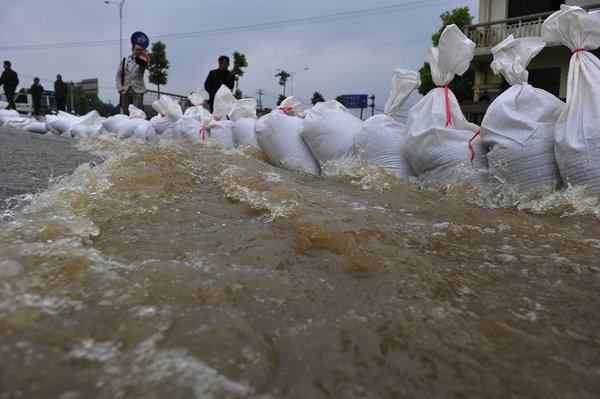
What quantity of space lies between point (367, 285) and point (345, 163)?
2025 mm

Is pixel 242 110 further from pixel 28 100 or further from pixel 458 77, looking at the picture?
pixel 28 100

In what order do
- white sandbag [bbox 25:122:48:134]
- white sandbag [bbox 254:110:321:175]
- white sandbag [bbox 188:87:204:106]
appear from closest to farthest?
white sandbag [bbox 254:110:321:175], white sandbag [bbox 188:87:204:106], white sandbag [bbox 25:122:48:134]

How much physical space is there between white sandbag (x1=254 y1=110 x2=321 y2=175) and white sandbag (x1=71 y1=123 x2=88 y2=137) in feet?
21.2

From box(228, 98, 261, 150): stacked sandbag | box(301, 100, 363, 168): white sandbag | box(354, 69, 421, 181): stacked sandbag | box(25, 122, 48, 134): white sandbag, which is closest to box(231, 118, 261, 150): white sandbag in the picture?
box(228, 98, 261, 150): stacked sandbag

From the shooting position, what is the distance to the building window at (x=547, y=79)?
34.2 ft

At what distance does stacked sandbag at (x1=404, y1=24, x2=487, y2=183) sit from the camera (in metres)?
2.38

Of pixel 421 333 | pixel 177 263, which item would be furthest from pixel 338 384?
pixel 177 263

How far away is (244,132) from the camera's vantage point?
4266mm

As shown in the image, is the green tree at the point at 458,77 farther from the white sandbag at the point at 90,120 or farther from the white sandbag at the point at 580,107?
the white sandbag at the point at 580,107

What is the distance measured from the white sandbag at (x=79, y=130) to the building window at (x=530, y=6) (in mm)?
11012

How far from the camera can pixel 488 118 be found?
89.0 inches

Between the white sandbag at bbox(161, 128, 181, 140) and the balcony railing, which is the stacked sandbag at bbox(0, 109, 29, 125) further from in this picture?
the balcony railing

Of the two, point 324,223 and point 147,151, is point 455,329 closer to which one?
point 324,223

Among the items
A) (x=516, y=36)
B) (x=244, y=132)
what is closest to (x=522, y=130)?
(x=244, y=132)
